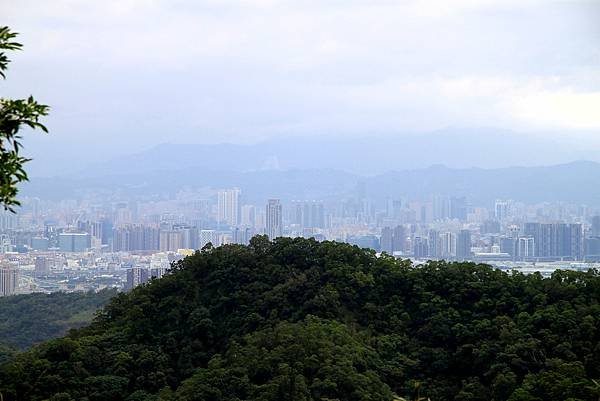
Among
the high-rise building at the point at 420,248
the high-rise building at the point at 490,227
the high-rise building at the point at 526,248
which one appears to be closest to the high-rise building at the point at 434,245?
the high-rise building at the point at 420,248

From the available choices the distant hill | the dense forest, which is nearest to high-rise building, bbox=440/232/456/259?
the dense forest

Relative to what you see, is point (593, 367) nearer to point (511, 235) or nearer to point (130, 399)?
point (130, 399)

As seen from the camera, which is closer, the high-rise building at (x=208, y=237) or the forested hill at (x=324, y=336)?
the forested hill at (x=324, y=336)

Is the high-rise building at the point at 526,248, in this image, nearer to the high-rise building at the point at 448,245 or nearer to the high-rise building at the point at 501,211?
the high-rise building at the point at 448,245

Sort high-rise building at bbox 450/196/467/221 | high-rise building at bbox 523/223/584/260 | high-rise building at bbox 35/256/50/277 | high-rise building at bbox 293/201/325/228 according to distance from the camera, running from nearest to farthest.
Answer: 1. high-rise building at bbox 523/223/584/260
2. high-rise building at bbox 35/256/50/277
3. high-rise building at bbox 293/201/325/228
4. high-rise building at bbox 450/196/467/221

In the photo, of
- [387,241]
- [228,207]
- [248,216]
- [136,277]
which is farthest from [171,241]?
[228,207]

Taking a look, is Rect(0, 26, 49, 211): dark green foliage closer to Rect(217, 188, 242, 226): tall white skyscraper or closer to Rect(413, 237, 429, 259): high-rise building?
Rect(413, 237, 429, 259): high-rise building

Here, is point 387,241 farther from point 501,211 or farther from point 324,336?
point 324,336
